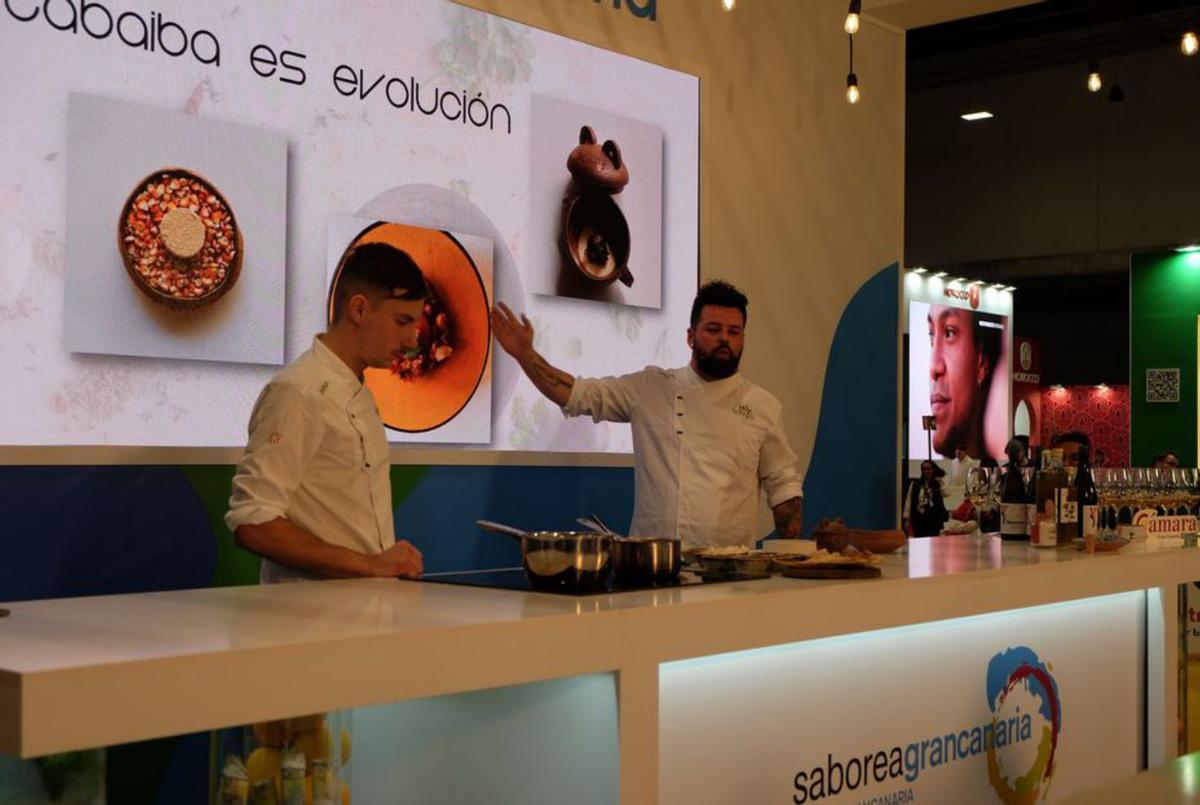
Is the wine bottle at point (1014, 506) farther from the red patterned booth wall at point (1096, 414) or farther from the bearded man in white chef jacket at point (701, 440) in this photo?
the red patterned booth wall at point (1096, 414)

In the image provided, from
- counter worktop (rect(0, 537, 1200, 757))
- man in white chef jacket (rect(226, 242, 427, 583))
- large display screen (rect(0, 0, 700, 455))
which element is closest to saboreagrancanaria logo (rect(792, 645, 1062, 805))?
counter worktop (rect(0, 537, 1200, 757))

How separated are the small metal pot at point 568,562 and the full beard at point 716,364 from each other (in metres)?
1.87

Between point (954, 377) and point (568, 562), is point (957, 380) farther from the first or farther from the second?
point (568, 562)

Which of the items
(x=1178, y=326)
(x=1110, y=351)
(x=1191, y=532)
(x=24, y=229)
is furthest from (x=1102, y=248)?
(x=24, y=229)

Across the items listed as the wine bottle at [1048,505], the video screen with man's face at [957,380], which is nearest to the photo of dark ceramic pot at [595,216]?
the wine bottle at [1048,505]

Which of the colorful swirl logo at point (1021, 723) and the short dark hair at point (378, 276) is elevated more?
the short dark hair at point (378, 276)

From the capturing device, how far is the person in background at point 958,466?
10.6 meters

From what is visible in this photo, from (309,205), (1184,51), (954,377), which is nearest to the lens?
(309,205)

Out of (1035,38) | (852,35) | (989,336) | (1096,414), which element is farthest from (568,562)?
(1096,414)

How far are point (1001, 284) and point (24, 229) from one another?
10914 millimetres

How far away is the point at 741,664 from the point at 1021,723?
1058 mm

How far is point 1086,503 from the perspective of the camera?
356 centimetres

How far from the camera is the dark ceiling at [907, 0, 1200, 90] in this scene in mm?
10211

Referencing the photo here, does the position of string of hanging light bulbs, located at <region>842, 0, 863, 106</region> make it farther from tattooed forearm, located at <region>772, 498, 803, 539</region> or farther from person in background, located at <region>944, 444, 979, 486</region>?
person in background, located at <region>944, 444, 979, 486</region>
